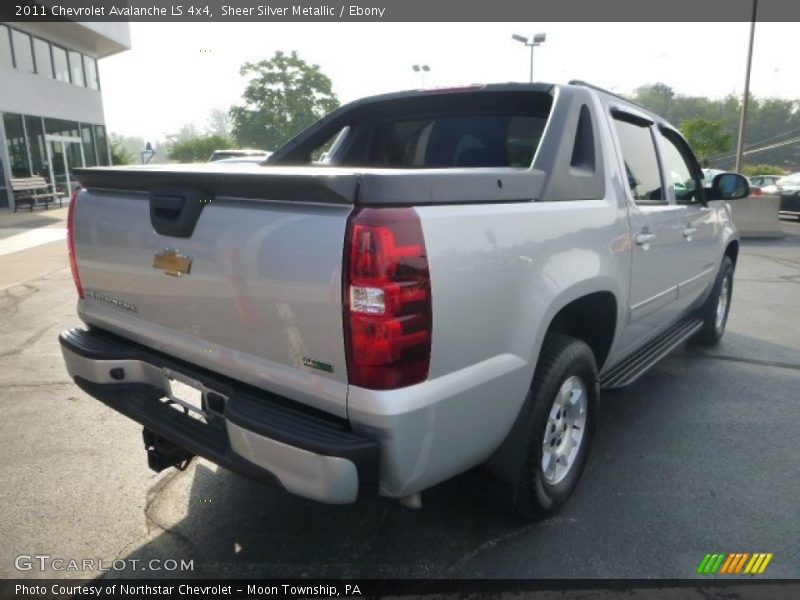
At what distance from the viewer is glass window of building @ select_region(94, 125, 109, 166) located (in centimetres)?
2548

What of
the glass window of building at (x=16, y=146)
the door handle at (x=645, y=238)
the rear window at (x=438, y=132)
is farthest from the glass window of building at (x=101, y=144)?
the door handle at (x=645, y=238)

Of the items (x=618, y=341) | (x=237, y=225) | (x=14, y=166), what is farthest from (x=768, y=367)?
(x=14, y=166)

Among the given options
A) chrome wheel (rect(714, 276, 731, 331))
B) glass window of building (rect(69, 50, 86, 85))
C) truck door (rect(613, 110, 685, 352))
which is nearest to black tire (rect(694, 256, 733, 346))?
chrome wheel (rect(714, 276, 731, 331))

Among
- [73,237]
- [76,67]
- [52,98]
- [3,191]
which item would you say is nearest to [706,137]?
[52,98]

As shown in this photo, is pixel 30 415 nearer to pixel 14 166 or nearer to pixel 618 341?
pixel 618 341

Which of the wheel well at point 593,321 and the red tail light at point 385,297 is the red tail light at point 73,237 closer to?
the red tail light at point 385,297

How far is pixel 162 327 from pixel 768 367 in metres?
4.55

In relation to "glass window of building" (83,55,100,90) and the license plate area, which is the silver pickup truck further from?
"glass window of building" (83,55,100,90)

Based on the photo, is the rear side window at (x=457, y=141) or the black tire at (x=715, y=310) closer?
the rear side window at (x=457, y=141)

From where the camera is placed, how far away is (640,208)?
309 centimetres

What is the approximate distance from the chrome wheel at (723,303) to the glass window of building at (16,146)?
21222mm

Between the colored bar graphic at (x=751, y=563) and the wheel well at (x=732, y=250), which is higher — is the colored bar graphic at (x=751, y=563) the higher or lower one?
the lower one

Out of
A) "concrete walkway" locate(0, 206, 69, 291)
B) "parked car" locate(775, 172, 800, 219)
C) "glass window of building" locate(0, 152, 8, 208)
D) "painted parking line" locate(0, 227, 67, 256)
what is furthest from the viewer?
"glass window of building" locate(0, 152, 8, 208)

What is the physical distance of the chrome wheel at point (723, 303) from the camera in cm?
507
